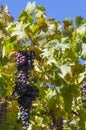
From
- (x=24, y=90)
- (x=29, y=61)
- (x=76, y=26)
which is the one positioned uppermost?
(x=76, y=26)

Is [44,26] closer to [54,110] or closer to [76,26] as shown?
[76,26]

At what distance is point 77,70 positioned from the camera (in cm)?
653

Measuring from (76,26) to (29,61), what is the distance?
0.97 m

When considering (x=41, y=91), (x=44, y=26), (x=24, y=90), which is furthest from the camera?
(x=41, y=91)

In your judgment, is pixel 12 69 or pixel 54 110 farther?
pixel 54 110

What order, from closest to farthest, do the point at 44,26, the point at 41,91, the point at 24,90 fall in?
1. the point at 24,90
2. the point at 44,26
3. the point at 41,91

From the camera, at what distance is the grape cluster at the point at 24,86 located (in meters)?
5.82

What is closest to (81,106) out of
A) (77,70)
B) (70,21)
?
(77,70)

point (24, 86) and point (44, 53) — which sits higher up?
point (44, 53)

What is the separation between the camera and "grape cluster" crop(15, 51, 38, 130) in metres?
5.82

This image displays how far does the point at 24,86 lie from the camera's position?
590cm

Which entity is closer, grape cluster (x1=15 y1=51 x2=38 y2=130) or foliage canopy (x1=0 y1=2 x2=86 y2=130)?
grape cluster (x1=15 y1=51 x2=38 y2=130)

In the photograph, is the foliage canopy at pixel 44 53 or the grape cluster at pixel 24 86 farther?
the foliage canopy at pixel 44 53

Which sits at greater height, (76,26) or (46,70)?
(76,26)
